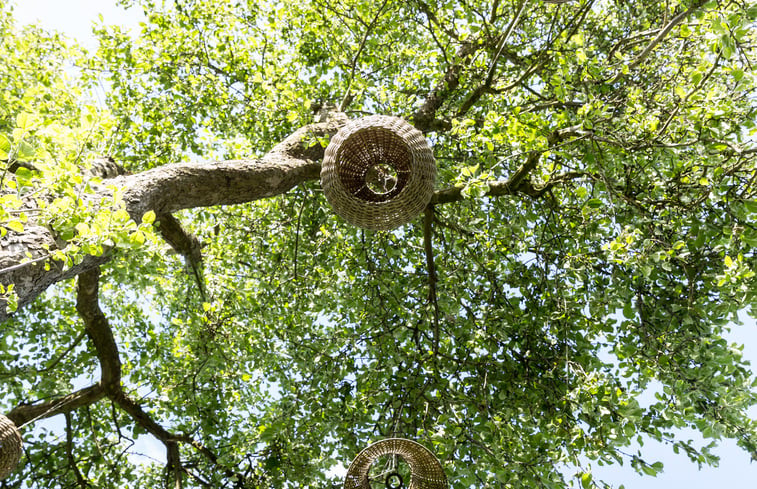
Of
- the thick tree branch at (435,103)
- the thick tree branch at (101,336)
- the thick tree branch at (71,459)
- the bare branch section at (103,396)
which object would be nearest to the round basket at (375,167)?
the thick tree branch at (435,103)

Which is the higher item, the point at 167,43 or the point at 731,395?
the point at 167,43

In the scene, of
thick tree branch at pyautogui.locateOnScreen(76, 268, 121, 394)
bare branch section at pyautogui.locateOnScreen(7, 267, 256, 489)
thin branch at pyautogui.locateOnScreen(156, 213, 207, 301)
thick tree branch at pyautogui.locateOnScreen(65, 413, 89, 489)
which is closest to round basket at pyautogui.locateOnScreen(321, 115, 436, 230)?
thin branch at pyautogui.locateOnScreen(156, 213, 207, 301)

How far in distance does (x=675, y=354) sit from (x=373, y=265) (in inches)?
121

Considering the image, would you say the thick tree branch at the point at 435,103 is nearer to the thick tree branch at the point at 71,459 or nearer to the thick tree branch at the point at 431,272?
the thick tree branch at the point at 431,272

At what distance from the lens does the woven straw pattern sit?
159 inches

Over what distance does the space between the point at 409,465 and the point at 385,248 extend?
2.50 meters

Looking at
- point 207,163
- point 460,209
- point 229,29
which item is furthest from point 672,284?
point 229,29

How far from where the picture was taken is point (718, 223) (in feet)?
13.4

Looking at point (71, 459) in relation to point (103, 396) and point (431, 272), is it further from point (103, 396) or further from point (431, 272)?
point (431, 272)

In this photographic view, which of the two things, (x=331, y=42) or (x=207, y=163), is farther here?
(x=331, y=42)

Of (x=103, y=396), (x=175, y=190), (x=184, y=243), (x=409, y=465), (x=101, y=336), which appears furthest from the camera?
(x=184, y=243)

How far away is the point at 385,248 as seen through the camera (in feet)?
19.5

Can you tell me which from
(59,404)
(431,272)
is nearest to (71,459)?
(59,404)

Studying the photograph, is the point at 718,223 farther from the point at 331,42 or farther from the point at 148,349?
the point at 148,349
